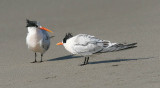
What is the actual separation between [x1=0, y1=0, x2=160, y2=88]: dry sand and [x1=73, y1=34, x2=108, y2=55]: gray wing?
10.3 inches

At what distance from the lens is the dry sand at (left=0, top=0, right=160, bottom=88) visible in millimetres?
5918

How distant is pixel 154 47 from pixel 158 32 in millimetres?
1664

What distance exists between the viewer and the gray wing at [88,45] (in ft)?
23.6

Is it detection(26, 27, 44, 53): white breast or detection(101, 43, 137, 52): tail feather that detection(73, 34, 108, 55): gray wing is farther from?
detection(26, 27, 44, 53): white breast

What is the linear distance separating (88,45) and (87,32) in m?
4.11

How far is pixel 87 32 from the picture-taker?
11.3 metres

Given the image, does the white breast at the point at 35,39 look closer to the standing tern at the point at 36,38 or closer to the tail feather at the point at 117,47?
the standing tern at the point at 36,38

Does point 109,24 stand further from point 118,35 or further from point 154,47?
point 154,47

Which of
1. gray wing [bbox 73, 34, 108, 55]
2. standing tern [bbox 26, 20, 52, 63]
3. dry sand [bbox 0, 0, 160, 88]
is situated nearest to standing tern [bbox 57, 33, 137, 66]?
gray wing [bbox 73, 34, 108, 55]

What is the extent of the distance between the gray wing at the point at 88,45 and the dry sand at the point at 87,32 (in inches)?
10.3

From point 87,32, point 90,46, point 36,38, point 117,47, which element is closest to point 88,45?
point 90,46

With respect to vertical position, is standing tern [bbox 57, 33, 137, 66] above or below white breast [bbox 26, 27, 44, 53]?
below

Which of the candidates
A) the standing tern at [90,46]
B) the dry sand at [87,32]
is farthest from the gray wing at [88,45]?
the dry sand at [87,32]

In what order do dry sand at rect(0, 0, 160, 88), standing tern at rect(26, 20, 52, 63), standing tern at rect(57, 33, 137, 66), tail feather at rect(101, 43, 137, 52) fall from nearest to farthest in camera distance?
dry sand at rect(0, 0, 160, 88) → tail feather at rect(101, 43, 137, 52) → standing tern at rect(57, 33, 137, 66) → standing tern at rect(26, 20, 52, 63)
